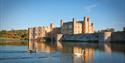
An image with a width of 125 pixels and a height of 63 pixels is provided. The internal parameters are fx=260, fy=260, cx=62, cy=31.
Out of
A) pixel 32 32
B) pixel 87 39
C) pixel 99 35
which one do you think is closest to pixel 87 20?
pixel 87 39

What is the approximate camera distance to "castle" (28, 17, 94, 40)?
8869 cm

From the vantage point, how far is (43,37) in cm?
10119

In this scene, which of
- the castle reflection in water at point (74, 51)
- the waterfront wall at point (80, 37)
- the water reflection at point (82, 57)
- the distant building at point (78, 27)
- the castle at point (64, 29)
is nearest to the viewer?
the water reflection at point (82, 57)

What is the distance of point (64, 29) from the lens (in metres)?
93.8

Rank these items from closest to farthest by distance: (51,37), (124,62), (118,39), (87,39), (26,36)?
(124,62)
(118,39)
(87,39)
(51,37)
(26,36)

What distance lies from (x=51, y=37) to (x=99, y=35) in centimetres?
3089

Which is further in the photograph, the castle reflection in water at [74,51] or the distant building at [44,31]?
the distant building at [44,31]

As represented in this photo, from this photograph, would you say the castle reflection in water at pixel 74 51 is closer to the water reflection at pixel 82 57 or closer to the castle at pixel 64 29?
the water reflection at pixel 82 57

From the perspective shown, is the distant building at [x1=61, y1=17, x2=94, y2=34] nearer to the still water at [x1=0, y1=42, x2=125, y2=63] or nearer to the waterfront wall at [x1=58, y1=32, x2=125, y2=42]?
the waterfront wall at [x1=58, y1=32, x2=125, y2=42]

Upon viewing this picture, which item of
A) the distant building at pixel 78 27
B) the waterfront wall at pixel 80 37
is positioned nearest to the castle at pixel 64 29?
the distant building at pixel 78 27

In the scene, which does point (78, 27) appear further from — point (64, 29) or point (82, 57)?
point (82, 57)

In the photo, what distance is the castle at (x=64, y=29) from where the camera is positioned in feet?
291

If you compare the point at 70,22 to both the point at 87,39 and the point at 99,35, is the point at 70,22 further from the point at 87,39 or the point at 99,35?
the point at 99,35

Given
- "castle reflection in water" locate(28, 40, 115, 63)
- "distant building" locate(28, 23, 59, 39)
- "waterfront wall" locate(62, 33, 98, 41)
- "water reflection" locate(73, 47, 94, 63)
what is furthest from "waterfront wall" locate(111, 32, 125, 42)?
"water reflection" locate(73, 47, 94, 63)
